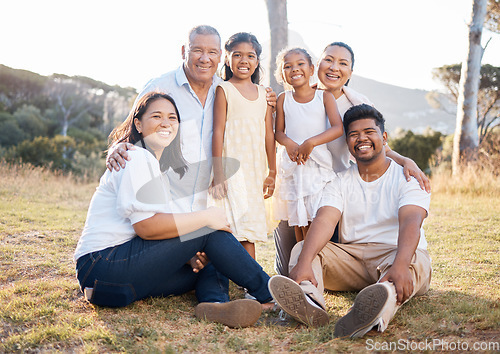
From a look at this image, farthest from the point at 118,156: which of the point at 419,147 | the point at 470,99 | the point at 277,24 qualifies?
the point at 419,147

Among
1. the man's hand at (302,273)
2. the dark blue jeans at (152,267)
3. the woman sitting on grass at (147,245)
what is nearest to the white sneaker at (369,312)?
the man's hand at (302,273)

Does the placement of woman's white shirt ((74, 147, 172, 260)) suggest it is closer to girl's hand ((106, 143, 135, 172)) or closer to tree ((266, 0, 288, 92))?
girl's hand ((106, 143, 135, 172))

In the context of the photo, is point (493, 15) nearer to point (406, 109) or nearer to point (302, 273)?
point (302, 273)

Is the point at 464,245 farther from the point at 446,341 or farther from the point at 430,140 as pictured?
the point at 430,140

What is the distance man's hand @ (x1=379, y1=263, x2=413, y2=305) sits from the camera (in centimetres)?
259

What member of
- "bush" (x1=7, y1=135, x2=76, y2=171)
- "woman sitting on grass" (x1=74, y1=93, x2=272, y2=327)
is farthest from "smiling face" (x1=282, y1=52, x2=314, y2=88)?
"bush" (x1=7, y1=135, x2=76, y2=171)

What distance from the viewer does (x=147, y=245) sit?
8.82 ft

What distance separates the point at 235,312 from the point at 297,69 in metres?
1.87

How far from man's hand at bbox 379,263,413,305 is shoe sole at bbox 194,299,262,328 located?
30.2 inches

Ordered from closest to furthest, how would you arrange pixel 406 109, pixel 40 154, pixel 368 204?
pixel 368 204 < pixel 40 154 < pixel 406 109

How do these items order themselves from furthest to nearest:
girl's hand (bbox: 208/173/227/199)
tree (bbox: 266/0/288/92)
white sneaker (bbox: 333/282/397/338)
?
tree (bbox: 266/0/288/92), girl's hand (bbox: 208/173/227/199), white sneaker (bbox: 333/282/397/338)

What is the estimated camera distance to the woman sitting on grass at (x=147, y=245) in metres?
2.63

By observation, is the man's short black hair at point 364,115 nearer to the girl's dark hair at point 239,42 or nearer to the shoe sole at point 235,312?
the girl's dark hair at point 239,42

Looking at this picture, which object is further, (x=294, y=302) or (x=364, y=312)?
(x=294, y=302)
